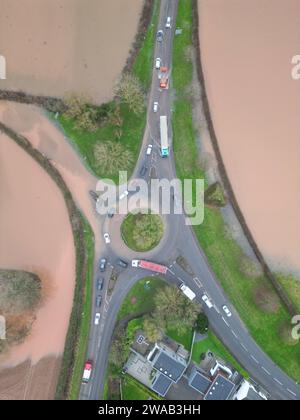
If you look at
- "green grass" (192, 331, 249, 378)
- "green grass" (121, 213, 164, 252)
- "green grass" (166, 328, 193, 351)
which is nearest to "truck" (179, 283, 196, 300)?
"green grass" (166, 328, 193, 351)

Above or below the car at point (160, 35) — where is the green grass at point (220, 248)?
below

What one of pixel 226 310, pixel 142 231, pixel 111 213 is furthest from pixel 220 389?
pixel 111 213

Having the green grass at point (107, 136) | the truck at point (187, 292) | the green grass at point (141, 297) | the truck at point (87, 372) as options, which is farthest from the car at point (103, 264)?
the truck at point (87, 372)

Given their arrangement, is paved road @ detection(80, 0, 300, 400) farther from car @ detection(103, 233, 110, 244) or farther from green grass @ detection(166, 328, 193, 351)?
green grass @ detection(166, 328, 193, 351)

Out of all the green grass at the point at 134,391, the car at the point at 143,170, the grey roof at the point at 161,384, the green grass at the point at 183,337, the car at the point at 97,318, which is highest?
the car at the point at 143,170

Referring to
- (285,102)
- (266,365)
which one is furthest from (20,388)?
(285,102)

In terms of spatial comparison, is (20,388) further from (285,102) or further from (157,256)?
(285,102)

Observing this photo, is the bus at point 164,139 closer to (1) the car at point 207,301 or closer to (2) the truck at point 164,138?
(2) the truck at point 164,138
